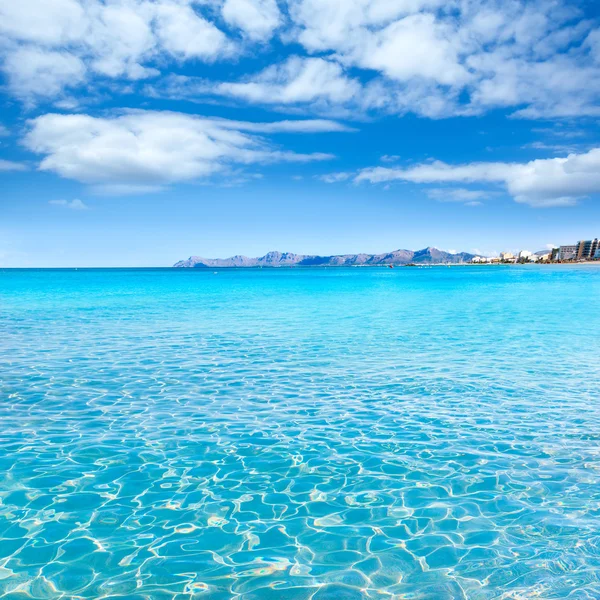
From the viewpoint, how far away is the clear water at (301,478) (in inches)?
244

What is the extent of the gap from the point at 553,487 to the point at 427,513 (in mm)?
2471

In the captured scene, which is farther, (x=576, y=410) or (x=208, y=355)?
(x=208, y=355)

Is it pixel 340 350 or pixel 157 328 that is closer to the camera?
pixel 340 350

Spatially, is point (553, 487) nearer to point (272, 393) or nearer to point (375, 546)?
point (375, 546)

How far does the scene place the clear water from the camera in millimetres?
6207

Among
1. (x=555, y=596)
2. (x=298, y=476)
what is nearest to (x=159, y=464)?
(x=298, y=476)

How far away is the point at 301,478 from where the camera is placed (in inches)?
343

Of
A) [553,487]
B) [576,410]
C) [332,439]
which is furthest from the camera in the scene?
[576,410]

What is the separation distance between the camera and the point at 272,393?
14.0m

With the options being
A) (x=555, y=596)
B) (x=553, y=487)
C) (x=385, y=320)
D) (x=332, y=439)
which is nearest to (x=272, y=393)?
(x=332, y=439)

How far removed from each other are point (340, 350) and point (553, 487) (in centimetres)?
1271

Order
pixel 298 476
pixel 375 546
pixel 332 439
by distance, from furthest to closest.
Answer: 1. pixel 332 439
2. pixel 298 476
3. pixel 375 546

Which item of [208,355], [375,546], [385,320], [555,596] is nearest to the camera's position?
[555,596]

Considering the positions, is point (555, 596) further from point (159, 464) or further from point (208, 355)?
point (208, 355)
